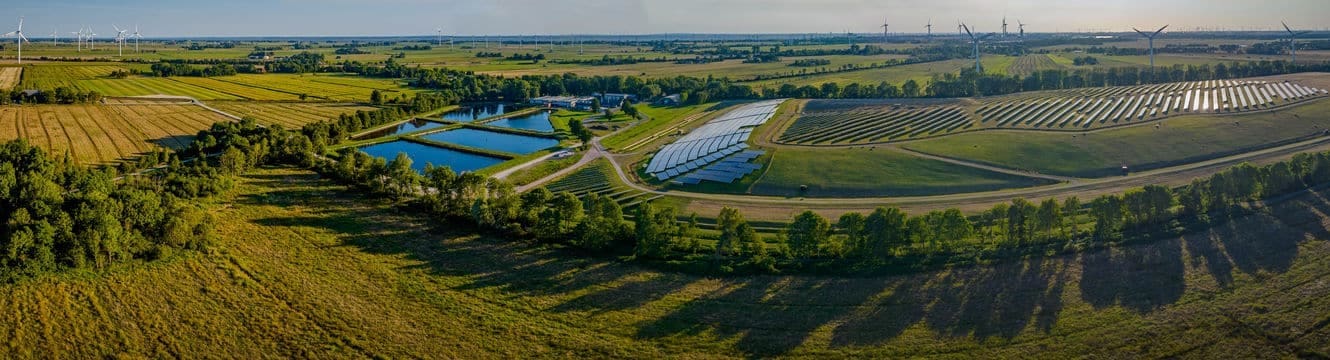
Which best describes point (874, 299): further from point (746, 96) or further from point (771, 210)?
point (746, 96)

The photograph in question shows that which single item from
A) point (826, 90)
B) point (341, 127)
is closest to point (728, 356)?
point (341, 127)

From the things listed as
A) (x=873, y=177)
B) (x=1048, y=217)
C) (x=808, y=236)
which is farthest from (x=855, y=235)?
(x=873, y=177)

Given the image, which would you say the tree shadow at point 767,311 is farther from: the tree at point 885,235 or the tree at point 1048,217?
the tree at point 1048,217

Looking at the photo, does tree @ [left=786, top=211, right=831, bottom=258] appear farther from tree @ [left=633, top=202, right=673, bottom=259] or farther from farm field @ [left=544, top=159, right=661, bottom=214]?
farm field @ [left=544, top=159, right=661, bottom=214]

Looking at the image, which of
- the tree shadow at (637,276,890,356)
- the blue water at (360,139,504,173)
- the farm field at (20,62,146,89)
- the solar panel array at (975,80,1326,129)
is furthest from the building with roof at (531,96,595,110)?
the tree shadow at (637,276,890,356)

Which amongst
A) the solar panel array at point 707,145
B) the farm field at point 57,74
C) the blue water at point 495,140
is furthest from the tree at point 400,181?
the farm field at point 57,74

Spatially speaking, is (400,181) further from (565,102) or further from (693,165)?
(565,102)
